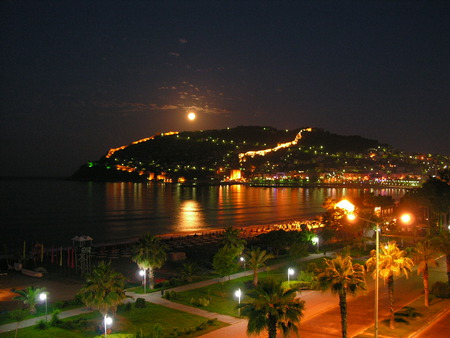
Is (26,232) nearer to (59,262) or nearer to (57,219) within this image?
(57,219)

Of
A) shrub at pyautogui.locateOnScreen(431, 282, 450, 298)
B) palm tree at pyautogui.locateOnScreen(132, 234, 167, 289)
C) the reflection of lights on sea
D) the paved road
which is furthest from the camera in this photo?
the reflection of lights on sea

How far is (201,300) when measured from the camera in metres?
20.8

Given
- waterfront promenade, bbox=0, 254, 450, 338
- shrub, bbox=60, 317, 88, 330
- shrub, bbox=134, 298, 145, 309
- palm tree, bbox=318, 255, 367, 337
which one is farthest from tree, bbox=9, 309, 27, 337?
palm tree, bbox=318, 255, 367, 337

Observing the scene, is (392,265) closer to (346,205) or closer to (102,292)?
(102,292)

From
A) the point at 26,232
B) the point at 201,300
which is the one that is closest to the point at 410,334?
the point at 201,300

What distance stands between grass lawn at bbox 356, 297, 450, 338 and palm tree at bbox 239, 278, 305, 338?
562cm

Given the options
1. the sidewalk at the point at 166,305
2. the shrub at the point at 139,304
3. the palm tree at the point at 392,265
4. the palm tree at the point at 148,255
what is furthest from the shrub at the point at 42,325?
the palm tree at the point at 392,265

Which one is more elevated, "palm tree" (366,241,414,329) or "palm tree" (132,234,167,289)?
"palm tree" (366,241,414,329)

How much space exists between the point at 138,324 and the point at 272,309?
8597mm

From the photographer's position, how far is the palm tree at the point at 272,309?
38.3ft

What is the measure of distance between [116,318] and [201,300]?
13.5 ft

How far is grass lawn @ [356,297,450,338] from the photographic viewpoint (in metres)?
16.5

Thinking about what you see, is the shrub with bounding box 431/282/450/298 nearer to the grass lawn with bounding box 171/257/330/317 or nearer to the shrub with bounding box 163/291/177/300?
the grass lawn with bounding box 171/257/330/317

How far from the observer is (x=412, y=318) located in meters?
18.0
